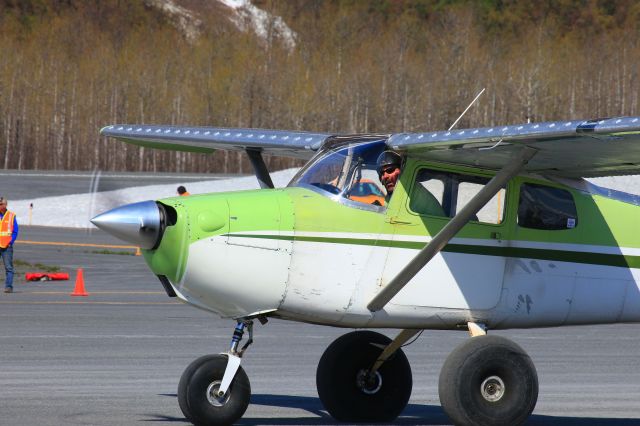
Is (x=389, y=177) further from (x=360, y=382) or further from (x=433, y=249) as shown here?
(x=360, y=382)

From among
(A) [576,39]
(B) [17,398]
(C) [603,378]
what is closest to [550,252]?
(C) [603,378]

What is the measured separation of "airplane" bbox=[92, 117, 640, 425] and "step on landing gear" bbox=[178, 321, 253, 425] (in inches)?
0.4

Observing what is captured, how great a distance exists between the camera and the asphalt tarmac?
10.1 meters

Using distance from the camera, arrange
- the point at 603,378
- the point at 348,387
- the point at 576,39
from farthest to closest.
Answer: the point at 576,39, the point at 603,378, the point at 348,387

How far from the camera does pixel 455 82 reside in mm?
74625

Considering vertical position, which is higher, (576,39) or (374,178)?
(576,39)

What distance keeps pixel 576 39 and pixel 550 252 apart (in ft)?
290

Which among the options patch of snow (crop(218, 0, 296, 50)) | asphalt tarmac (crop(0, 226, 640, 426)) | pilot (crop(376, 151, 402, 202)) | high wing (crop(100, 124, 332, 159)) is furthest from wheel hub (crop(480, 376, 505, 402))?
patch of snow (crop(218, 0, 296, 50))

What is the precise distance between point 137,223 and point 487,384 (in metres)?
2.78

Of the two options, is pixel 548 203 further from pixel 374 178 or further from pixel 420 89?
pixel 420 89

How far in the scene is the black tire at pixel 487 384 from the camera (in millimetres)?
8656

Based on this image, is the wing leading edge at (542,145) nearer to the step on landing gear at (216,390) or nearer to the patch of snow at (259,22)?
the step on landing gear at (216,390)

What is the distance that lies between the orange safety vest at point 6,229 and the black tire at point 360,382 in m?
13.3

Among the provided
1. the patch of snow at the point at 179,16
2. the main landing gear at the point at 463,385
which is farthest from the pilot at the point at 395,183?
the patch of snow at the point at 179,16
